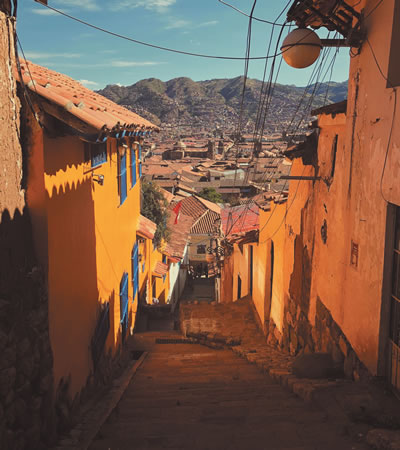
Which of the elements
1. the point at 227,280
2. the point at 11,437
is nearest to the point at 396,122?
the point at 11,437

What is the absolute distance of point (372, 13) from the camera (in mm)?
4957

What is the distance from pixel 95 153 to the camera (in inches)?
259

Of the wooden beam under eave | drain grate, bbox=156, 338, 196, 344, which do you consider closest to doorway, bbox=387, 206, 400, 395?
the wooden beam under eave

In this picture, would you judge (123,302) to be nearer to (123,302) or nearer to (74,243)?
(123,302)

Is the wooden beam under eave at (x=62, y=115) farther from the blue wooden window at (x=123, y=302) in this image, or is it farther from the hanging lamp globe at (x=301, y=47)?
the blue wooden window at (x=123, y=302)

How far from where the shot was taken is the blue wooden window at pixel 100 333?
6.47 metres

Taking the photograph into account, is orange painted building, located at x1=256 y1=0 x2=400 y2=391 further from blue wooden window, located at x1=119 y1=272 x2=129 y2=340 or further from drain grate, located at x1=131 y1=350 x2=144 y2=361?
drain grate, located at x1=131 y1=350 x2=144 y2=361

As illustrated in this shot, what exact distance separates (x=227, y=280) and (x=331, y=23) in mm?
15020

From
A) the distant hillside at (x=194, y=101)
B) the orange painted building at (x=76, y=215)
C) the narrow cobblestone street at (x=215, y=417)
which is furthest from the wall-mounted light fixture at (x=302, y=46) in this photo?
the distant hillside at (x=194, y=101)

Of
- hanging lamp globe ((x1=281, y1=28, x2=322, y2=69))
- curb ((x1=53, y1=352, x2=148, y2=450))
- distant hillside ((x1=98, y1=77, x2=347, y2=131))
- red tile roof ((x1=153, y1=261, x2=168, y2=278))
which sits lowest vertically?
red tile roof ((x1=153, y1=261, x2=168, y2=278))

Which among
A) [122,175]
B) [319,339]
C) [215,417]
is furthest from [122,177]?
[215,417]

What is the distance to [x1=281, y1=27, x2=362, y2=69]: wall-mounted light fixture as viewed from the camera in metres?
5.06

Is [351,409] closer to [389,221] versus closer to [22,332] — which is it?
[389,221]

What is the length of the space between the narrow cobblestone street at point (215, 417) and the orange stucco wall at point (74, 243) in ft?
2.92
